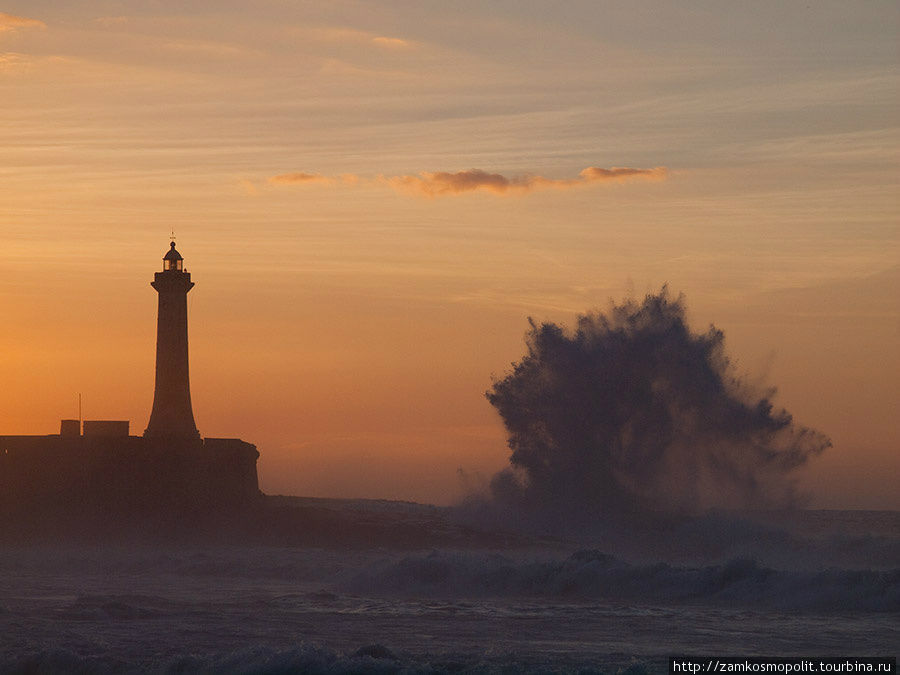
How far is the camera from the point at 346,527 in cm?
3431

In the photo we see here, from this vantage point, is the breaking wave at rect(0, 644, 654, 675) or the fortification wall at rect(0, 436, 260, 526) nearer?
the breaking wave at rect(0, 644, 654, 675)

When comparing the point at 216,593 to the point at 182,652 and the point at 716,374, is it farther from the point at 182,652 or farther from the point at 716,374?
the point at 716,374

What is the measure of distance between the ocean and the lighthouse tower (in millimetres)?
5310

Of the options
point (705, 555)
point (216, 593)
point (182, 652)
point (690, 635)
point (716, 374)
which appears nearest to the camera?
point (182, 652)

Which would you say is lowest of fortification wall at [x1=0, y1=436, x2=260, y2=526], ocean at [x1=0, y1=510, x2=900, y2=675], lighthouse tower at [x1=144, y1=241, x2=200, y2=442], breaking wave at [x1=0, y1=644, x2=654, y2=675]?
breaking wave at [x1=0, y1=644, x2=654, y2=675]

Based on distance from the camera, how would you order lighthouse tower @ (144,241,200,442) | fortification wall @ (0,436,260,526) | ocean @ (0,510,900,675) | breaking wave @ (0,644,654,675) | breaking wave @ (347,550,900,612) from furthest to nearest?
fortification wall @ (0,436,260,526) → lighthouse tower @ (144,241,200,442) → breaking wave @ (347,550,900,612) → ocean @ (0,510,900,675) → breaking wave @ (0,644,654,675)

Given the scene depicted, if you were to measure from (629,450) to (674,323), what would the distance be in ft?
11.3

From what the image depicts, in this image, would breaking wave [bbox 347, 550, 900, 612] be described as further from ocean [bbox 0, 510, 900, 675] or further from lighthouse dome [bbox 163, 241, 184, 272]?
lighthouse dome [bbox 163, 241, 184, 272]

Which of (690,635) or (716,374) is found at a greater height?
(716,374)

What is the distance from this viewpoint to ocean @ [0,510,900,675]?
611 inches

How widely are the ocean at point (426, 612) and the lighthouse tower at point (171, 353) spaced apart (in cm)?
531

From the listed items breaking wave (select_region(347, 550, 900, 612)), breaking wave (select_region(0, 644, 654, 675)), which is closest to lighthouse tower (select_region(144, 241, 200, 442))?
breaking wave (select_region(347, 550, 900, 612))

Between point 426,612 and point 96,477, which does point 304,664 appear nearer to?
point 426,612

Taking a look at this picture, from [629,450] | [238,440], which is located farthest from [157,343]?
[629,450]
